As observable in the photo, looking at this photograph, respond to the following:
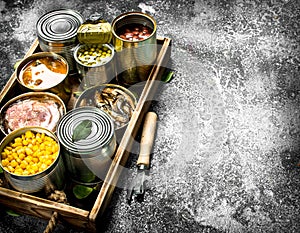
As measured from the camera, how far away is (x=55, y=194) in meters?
2.10

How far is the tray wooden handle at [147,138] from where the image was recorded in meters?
2.31

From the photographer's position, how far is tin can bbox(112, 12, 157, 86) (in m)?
2.43

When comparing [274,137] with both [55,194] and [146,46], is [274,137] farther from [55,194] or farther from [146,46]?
[55,194]

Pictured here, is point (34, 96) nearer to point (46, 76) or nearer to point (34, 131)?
point (46, 76)

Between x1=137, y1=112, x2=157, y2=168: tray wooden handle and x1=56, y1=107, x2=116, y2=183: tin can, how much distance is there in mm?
170

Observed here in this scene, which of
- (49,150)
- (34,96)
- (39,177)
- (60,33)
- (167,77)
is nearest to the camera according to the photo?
(39,177)

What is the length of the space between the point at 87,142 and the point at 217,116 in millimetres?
868

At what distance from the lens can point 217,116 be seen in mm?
2633

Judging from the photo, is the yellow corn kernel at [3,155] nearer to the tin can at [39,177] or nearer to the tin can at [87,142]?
the tin can at [39,177]

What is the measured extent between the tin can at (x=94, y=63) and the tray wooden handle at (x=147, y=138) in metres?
0.32

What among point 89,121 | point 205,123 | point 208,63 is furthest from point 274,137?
point 89,121

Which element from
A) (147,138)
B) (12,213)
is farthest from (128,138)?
(12,213)

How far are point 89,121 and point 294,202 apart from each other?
1113 mm

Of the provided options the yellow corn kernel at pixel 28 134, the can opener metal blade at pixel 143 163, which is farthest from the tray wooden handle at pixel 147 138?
the yellow corn kernel at pixel 28 134
